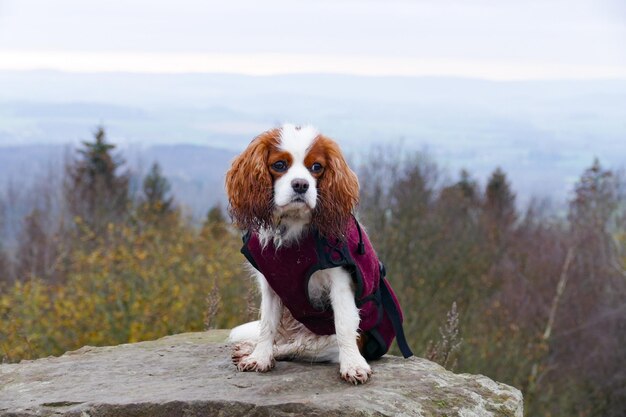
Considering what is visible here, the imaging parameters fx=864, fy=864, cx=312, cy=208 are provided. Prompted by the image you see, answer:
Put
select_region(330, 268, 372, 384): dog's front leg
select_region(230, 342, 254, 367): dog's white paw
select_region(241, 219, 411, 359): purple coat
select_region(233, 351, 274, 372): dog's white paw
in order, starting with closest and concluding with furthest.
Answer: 1. select_region(241, 219, 411, 359): purple coat
2. select_region(330, 268, 372, 384): dog's front leg
3. select_region(233, 351, 274, 372): dog's white paw
4. select_region(230, 342, 254, 367): dog's white paw

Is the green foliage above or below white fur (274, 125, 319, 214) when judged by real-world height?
below

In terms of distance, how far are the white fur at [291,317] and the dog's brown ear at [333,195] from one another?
0.30 ft

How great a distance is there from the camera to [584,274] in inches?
1515

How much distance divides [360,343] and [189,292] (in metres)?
10.1

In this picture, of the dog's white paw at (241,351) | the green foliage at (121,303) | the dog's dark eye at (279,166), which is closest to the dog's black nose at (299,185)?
the dog's dark eye at (279,166)

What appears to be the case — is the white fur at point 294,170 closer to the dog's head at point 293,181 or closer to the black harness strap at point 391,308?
the dog's head at point 293,181

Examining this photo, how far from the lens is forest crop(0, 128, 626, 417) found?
15781 mm

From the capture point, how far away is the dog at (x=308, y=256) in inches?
236

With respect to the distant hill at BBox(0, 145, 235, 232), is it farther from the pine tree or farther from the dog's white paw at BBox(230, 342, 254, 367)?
the dog's white paw at BBox(230, 342, 254, 367)

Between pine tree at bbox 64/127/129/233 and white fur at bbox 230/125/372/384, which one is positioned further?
pine tree at bbox 64/127/129/233

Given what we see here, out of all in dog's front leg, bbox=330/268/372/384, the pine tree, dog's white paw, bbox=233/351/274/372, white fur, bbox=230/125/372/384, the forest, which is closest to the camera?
white fur, bbox=230/125/372/384

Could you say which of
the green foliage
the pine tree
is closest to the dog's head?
the green foliage

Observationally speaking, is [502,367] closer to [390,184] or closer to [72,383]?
[390,184]

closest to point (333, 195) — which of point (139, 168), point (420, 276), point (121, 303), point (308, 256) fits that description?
point (308, 256)
